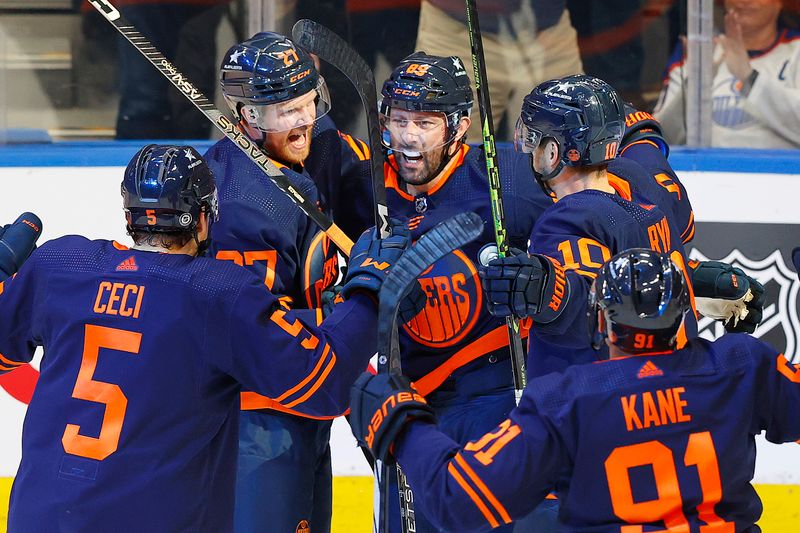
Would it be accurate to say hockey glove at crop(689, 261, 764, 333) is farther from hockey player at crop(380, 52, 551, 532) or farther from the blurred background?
the blurred background

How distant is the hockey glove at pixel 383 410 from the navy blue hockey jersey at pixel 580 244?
41 cm

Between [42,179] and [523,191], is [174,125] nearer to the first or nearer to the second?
[42,179]

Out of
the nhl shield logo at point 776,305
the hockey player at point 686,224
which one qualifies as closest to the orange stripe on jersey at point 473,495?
the hockey player at point 686,224

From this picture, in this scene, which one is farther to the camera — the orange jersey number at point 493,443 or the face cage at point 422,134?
the face cage at point 422,134

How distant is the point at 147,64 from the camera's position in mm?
4277

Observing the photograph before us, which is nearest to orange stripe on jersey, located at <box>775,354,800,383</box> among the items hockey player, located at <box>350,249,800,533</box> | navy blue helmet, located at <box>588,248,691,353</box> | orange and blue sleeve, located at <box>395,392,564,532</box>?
hockey player, located at <box>350,249,800,533</box>

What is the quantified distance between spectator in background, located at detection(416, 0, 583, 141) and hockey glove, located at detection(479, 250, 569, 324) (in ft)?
6.46

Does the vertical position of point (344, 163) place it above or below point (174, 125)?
above

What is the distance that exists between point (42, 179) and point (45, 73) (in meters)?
0.57

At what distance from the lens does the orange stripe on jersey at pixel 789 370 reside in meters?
1.93

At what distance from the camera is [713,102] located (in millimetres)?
4188

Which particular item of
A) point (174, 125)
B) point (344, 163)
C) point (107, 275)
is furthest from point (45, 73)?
point (107, 275)

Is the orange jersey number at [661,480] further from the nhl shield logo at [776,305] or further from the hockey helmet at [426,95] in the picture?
the nhl shield logo at [776,305]

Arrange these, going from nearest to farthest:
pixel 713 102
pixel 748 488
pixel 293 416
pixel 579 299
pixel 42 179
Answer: pixel 748 488 → pixel 579 299 → pixel 293 416 → pixel 42 179 → pixel 713 102
